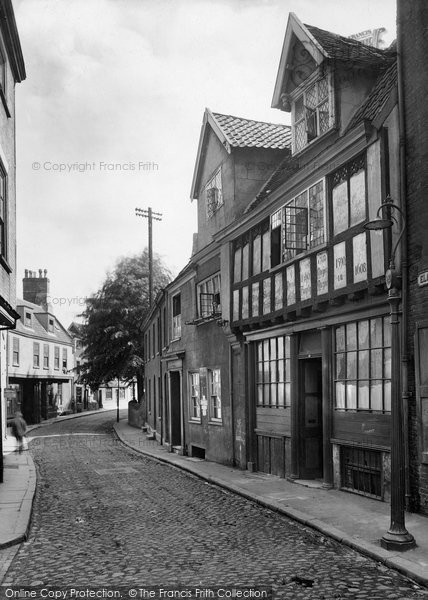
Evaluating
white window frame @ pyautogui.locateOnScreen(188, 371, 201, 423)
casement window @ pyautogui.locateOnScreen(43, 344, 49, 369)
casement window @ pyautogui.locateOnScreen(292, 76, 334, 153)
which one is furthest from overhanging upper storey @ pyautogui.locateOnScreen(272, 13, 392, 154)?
casement window @ pyautogui.locateOnScreen(43, 344, 49, 369)

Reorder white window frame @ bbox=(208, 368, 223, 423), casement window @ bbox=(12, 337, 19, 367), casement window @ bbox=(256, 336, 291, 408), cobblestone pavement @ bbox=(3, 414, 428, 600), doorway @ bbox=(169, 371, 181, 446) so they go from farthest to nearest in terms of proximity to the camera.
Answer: casement window @ bbox=(12, 337, 19, 367) < doorway @ bbox=(169, 371, 181, 446) < white window frame @ bbox=(208, 368, 223, 423) < casement window @ bbox=(256, 336, 291, 408) < cobblestone pavement @ bbox=(3, 414, 428, 600)

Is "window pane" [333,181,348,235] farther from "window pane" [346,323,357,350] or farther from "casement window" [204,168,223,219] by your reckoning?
"casement window" [204,168,223,219]

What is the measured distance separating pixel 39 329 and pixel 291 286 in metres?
39.8

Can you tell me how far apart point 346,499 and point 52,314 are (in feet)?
150

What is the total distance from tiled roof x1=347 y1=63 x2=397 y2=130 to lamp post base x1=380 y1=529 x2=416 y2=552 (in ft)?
21.3

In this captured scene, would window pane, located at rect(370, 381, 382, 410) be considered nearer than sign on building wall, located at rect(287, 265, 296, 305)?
Yes

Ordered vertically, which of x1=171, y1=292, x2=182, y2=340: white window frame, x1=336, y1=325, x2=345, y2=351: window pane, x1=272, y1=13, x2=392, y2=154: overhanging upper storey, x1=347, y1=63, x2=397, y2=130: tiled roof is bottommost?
x1=336, y1=325, x2=345, y2=351: window pane

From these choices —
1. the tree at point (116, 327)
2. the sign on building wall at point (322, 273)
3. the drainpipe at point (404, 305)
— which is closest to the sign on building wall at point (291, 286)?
the sign on building wall at point (322, 273)

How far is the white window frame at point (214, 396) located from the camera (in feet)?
60.4

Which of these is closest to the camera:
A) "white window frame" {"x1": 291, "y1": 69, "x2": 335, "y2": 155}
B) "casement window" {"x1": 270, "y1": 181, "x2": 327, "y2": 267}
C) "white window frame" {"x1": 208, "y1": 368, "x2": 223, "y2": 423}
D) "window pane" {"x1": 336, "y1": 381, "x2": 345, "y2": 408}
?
"window pane" {"x1": 336, "y1": 381, "x2": 345, "y2": 408}

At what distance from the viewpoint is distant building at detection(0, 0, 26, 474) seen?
43.0 feet

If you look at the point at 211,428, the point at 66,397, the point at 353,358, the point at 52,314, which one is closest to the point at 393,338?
the point at 353,358

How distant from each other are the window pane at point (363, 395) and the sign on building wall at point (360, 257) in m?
1.92

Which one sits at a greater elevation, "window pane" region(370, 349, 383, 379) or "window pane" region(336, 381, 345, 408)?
"window pane" region(370, 349, 383, 379)
